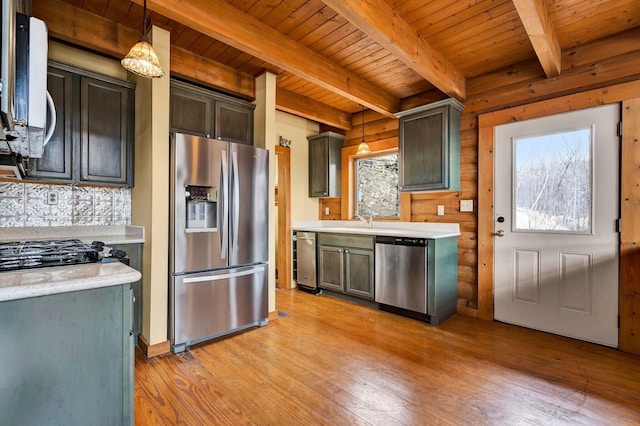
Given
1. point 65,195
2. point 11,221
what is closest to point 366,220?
point 65,195

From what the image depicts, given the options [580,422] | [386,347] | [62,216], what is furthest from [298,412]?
[62,216]

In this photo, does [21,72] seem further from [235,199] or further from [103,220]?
[103,220]

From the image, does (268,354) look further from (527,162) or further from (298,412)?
(527,162)

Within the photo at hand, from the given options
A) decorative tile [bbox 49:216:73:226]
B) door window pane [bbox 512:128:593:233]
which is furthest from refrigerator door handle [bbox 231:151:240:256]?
door window pane [bbox 512:128:593:233]

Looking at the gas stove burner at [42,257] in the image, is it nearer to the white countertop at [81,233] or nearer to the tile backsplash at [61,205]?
the white countertop at [81,233]

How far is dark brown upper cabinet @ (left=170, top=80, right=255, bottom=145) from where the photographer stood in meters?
2.78

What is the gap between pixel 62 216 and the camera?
8.68 feet

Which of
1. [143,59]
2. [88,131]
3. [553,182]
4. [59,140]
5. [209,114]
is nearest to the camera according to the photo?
[143,59]

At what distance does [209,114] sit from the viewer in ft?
9.76

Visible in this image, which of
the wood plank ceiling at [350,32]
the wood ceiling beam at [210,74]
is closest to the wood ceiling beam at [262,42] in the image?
the wood plank ceiling at [350,32]

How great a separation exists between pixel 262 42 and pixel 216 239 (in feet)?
5.40

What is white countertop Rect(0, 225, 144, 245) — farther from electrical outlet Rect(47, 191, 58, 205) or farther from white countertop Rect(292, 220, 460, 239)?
white countertop Rect(292, 220, 460, 239)

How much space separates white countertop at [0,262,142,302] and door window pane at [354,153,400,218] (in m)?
3.48

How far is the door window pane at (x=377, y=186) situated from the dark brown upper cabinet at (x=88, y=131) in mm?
2959
